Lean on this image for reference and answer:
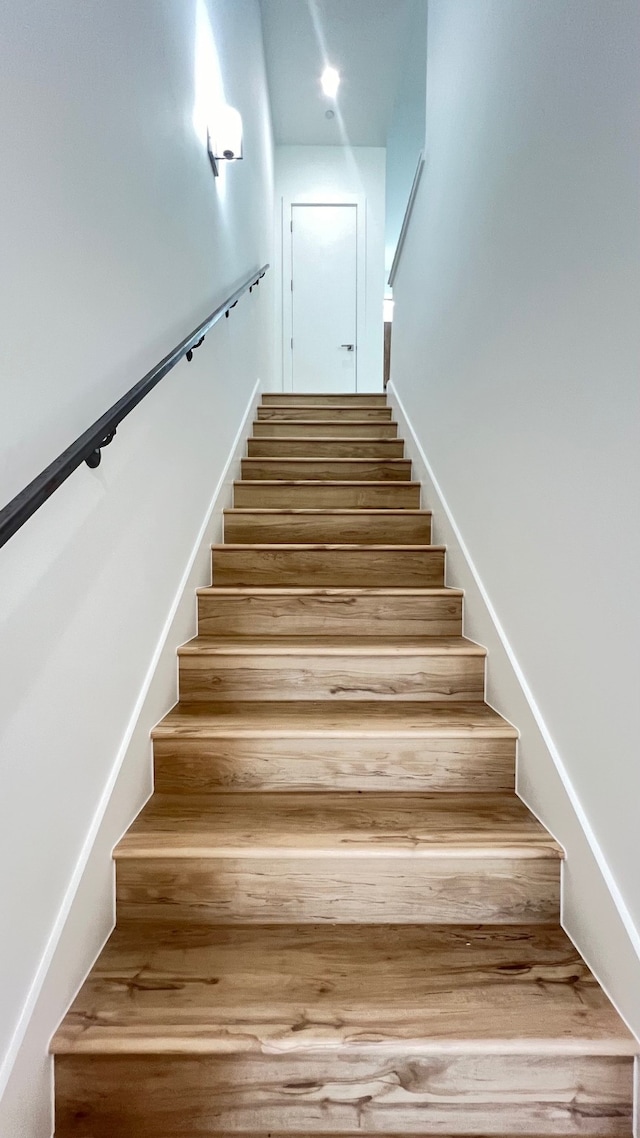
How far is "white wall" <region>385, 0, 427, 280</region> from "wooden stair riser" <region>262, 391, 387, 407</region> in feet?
4.50

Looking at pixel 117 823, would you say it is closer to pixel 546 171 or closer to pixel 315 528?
pixel 315 528

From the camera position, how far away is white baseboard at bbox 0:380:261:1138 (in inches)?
36.4

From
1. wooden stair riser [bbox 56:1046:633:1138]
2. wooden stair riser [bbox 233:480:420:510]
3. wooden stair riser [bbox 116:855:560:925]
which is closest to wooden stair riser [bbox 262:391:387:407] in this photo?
wooden stair riser [bbox 233:480:420:510]

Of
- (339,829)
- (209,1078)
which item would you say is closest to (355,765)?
(339,829)

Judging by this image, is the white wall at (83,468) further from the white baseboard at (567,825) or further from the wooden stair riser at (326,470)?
the wooden stair riser at (326,470)

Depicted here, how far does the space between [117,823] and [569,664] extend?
3.29ft

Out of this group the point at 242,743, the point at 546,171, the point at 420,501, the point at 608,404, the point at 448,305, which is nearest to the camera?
the point at 608,404

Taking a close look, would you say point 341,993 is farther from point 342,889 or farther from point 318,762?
point 318,762

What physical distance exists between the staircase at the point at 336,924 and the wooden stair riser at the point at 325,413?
194cm

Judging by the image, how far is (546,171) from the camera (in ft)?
4.65

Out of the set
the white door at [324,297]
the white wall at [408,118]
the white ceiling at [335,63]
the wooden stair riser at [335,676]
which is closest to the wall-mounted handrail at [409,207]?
the white wall at [408,118]

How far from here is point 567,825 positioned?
4.15ft

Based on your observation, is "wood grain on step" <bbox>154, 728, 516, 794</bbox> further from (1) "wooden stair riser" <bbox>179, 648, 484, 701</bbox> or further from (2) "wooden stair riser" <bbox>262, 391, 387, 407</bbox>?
(2) "wooden stair riser" <bbox>262, 391, 387, 407</bbox>

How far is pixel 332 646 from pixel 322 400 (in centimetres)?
254
